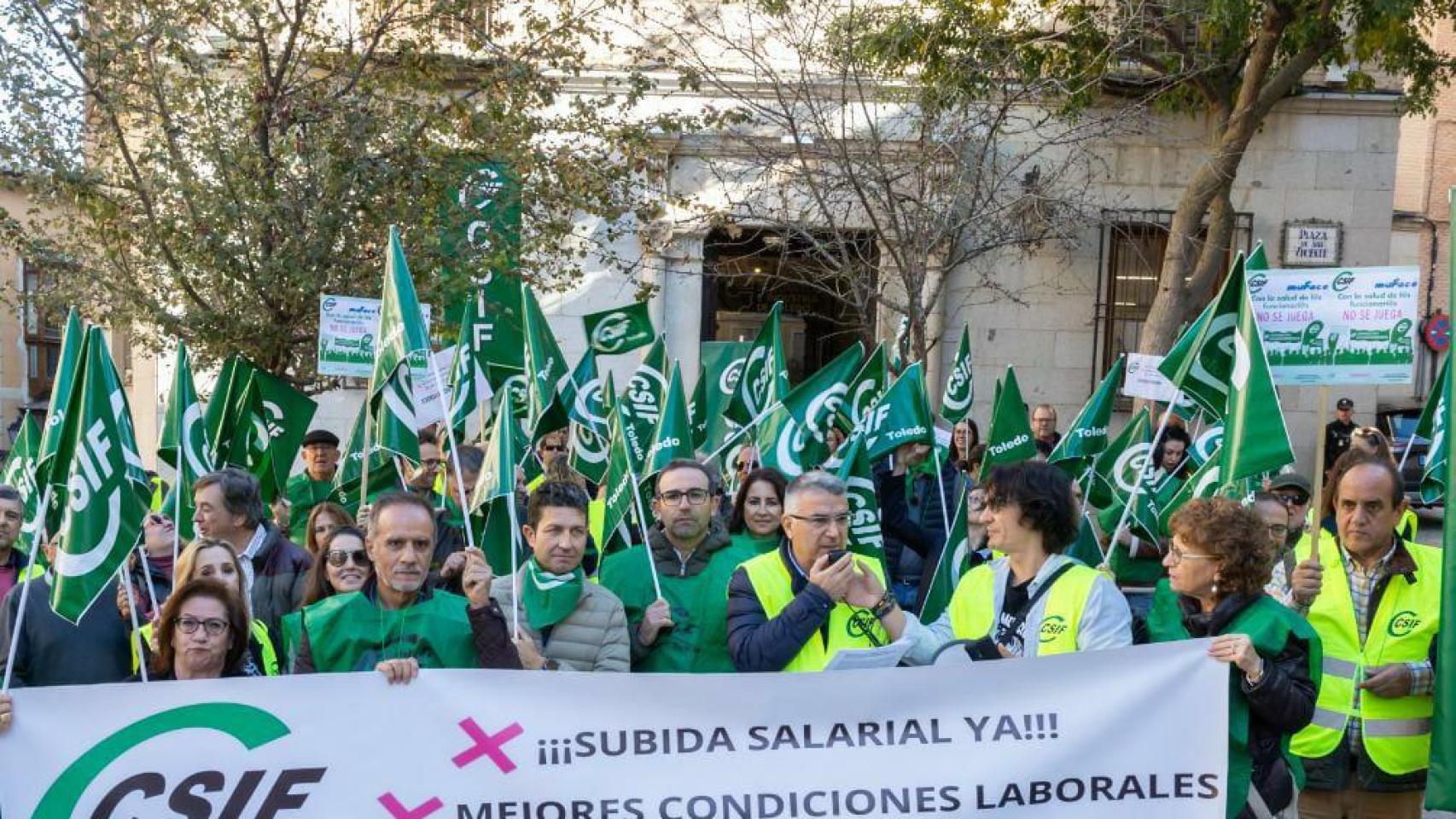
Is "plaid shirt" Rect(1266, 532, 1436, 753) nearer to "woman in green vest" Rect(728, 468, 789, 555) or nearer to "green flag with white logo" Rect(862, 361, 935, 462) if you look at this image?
"woman in green vest" Rect(728, 468, 789, 555)

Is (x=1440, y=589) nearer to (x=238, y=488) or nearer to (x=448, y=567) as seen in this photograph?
(x=448, y=567)

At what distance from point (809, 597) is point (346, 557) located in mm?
1734

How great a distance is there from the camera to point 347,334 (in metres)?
9.10

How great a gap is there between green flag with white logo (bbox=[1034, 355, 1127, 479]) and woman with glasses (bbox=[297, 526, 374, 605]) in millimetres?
4598

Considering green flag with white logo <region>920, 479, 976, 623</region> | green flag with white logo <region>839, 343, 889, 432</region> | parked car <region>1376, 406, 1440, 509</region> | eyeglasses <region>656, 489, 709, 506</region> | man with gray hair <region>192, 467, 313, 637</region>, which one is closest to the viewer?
eyeglasses <region>656, 489, 709, 506</region>

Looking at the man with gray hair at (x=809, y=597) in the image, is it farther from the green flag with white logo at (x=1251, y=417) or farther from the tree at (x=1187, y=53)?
the tree at (x=1187, y=53)

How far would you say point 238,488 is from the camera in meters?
6.31

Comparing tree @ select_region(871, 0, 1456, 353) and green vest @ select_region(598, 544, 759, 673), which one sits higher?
tree @ select_region(871, 0, 1456, 353)

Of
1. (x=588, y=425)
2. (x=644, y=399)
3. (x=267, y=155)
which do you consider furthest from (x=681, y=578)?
(x=267, y=155)

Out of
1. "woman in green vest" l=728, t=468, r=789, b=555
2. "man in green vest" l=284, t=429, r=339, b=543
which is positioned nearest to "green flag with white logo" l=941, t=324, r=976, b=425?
"man in green vest" l=284, t=429, r=339, b=543

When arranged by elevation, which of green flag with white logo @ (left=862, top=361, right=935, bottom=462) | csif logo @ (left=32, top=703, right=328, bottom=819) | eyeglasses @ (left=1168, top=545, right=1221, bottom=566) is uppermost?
green flag with white logo @ (left=862, top=361, right=935, bottom=462)

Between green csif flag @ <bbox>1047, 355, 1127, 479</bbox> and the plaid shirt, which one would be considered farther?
green csif flag @ <bbox>1047, 355, 1127, 479</bbox>

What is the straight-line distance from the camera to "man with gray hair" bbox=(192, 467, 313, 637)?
6.20 meters

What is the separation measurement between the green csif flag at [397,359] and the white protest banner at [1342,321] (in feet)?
9.68
